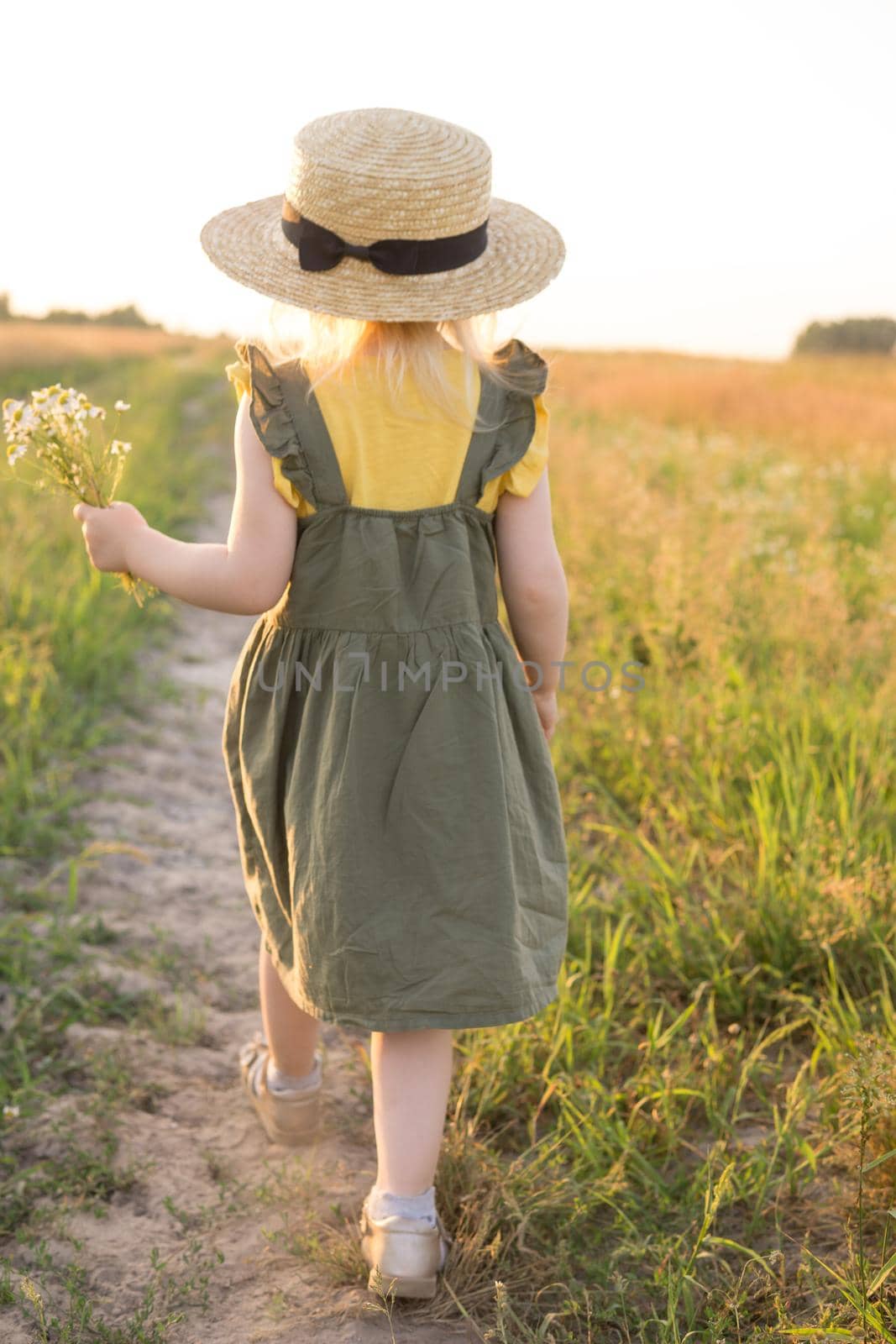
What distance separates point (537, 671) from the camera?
1.93 m

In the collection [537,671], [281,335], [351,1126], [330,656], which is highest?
[281,335]

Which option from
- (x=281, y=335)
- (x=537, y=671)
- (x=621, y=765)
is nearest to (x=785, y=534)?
(x=621, y=765)

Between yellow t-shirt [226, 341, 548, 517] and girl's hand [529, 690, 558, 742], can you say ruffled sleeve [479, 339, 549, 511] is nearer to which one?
yellow t-shirt [226, 341, 548, 517]

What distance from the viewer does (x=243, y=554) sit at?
1641 millimetres

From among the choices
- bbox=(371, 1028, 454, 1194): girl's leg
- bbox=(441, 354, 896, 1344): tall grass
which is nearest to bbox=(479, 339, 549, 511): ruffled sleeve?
bbox=(371, 1028, 454, 1194): girl's leg

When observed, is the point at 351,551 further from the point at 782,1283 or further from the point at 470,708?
the point at 782,1283

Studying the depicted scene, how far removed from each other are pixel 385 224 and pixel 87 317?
32.0 meters

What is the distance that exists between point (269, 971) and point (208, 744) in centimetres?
197

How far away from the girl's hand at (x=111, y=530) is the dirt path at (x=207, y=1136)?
1.00 m

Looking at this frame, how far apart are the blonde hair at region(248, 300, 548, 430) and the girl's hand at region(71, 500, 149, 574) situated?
370mm

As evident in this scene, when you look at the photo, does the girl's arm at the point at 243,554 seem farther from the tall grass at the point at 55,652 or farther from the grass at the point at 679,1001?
the grass at the point at 679,1001

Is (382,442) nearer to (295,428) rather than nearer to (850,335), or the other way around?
(295,428)

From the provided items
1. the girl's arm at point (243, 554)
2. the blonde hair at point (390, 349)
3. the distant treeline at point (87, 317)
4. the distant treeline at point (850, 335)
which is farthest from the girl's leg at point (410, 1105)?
the distant treeline at point (850, 335)

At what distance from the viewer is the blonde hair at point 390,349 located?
1635mm
